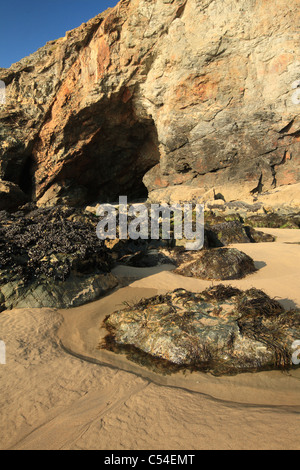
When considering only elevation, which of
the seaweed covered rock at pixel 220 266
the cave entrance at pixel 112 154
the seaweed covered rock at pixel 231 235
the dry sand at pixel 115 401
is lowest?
the dry sand at pixel 115 401

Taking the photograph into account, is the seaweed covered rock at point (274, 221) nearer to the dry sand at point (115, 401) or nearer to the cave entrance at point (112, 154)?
the dry sand at point (115, 401)

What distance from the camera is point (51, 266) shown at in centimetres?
476

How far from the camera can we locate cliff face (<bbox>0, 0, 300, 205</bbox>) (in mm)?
13922

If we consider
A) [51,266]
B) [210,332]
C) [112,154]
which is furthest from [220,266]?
[112,154]

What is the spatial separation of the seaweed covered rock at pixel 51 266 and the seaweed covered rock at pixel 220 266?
173cm

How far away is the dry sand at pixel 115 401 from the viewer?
184 cm

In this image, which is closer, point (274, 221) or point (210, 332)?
point (210, 332)

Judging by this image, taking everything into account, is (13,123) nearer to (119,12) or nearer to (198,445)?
(119,12)

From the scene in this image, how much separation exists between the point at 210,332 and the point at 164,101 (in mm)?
16077

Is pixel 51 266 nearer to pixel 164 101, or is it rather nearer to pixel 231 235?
pixel 231 235

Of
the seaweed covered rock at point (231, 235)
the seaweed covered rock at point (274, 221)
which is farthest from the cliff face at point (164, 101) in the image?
the seaweed covered rock at point (231, 235)
